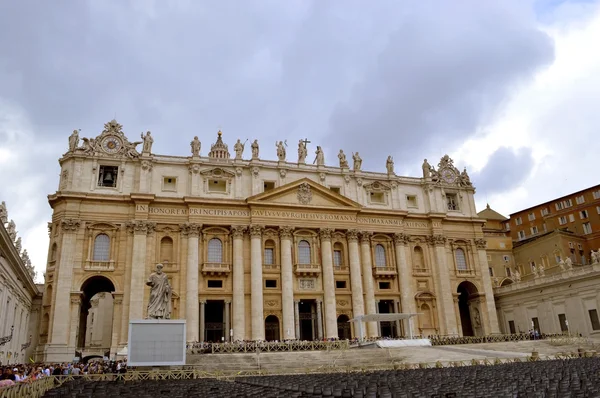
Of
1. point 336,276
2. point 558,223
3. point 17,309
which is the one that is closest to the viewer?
point 17,309

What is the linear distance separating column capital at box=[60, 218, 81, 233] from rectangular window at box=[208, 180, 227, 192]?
13505 millimetres

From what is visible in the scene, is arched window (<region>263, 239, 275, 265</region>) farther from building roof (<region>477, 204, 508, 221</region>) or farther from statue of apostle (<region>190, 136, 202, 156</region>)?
building roof (<region>477, 204, 508, 221</region>)

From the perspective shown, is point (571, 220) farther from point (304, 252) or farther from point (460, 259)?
point (304, 252)

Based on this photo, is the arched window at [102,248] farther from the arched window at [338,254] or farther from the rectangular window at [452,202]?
the rectangular window at [452,202]

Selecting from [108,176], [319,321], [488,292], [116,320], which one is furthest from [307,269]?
[488,292]

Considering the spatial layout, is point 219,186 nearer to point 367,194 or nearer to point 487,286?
point 367,194

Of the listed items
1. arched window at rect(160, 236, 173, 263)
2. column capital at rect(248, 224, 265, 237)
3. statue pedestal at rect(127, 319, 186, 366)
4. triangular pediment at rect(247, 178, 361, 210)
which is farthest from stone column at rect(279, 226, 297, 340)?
statue pedestal at rect(127, 319, 186, 366)

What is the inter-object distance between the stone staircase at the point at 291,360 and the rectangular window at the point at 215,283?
13707mm

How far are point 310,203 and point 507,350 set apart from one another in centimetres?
2411

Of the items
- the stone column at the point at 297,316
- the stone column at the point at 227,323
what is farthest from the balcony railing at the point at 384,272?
the stone column at the point at 227,323

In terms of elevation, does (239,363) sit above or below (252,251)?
below

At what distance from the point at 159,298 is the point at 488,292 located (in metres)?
42.7

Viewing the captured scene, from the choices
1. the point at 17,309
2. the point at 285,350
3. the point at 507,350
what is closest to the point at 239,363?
the point at 285,350

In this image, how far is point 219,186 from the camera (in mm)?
53562
